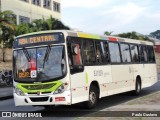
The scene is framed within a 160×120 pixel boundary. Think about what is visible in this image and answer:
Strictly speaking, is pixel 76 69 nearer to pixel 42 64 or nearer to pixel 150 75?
pixel 42 64

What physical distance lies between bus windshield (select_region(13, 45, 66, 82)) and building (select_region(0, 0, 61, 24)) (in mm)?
47000

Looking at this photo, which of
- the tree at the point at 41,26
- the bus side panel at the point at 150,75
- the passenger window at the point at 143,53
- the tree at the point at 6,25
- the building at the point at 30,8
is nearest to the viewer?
the passenger window at the point at 143,53

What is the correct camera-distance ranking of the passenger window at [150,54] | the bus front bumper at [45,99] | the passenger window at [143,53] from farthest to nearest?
the passenger window at [150,54]
the passenger window at [143,53]
the bus front bumper at [45,99]

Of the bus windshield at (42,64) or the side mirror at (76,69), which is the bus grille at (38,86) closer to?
the bus windshield at (42,64)

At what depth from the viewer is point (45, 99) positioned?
13.3 meters

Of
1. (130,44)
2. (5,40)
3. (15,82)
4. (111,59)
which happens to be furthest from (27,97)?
(5,40)

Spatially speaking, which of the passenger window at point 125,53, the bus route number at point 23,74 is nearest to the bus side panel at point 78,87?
the bus route number at point 23,74

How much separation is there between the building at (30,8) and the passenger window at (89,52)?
45796mm

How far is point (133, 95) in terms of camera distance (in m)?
20.6

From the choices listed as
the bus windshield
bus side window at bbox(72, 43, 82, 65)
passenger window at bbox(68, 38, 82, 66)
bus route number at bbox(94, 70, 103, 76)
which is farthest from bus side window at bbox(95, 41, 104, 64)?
the bus windshield

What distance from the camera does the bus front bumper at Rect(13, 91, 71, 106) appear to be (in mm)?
13086

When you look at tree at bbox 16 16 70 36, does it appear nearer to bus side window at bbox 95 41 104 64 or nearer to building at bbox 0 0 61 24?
building at bbox 0 0 61 24

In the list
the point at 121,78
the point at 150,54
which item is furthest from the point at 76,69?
the point at 150,54

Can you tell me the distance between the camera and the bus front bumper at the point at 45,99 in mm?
13086
